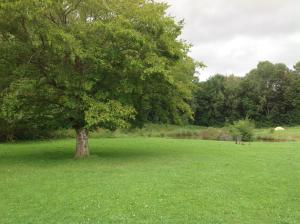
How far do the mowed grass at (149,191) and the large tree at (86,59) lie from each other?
8.45 feet

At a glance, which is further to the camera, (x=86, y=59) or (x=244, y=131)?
(x=244, y=131)

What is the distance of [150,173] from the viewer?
1355cm

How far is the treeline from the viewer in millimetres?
63656

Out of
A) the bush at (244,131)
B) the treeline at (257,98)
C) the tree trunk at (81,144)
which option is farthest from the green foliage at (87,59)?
the treeline at (257,98)

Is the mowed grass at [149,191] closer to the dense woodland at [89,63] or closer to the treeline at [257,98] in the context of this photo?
the dense woodland at [89,63]

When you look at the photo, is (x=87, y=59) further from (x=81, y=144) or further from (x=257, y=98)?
(x=257, y=98)

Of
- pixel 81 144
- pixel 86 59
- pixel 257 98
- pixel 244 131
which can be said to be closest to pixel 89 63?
pixel 86 59

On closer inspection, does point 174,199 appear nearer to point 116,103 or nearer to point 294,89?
point 116,103

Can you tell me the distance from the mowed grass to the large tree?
101 inches

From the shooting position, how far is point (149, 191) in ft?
34.5

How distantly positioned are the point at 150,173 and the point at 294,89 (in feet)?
186

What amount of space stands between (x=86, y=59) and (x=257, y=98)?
5308cm

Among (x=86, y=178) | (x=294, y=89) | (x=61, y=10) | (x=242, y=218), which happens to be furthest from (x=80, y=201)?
(x=294, y=89)

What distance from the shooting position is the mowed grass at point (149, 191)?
8.15 meters
